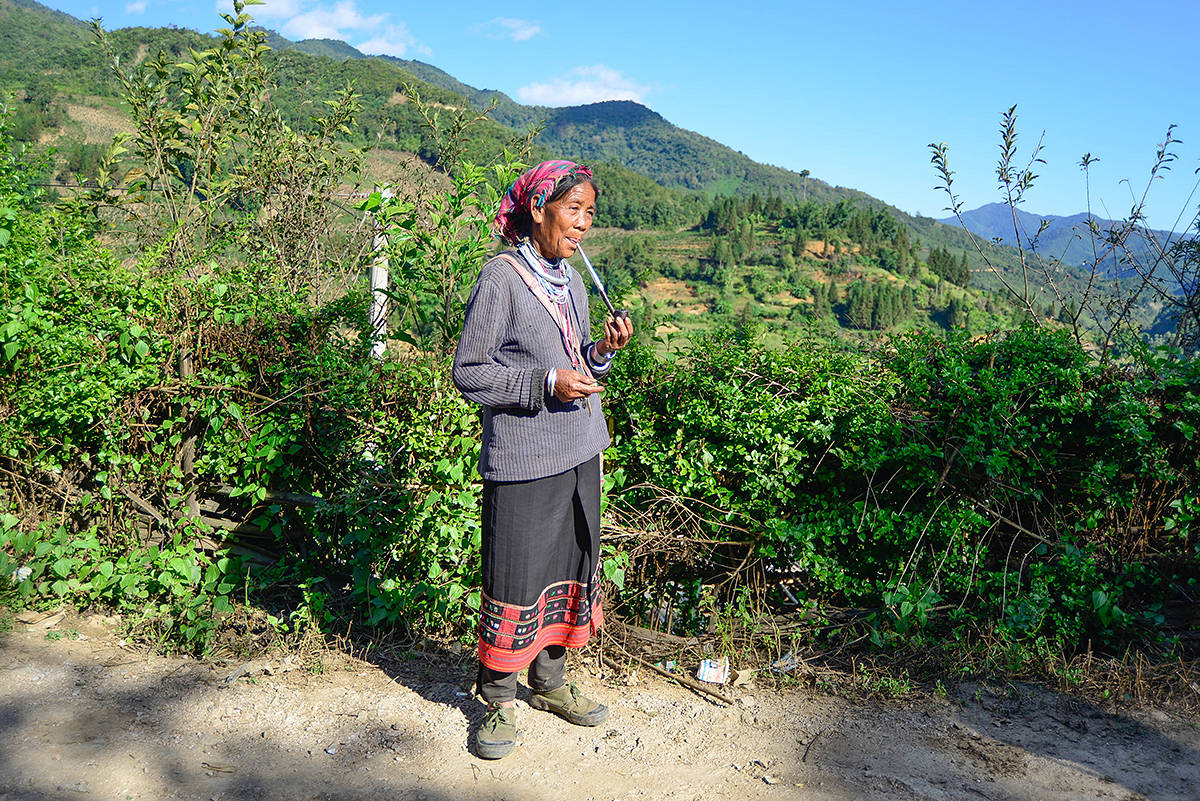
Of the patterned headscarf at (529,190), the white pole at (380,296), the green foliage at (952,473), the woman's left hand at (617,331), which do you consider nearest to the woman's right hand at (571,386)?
the woman's left hand at (617,331)

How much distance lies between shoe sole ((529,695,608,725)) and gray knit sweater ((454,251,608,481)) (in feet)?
3.37

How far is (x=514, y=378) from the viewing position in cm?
255

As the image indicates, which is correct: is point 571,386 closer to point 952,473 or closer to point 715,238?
point 952,473

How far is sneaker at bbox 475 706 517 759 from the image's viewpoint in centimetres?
275

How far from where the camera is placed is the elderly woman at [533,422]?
2.61m

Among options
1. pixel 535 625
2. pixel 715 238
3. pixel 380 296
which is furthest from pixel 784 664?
pixel 715 238

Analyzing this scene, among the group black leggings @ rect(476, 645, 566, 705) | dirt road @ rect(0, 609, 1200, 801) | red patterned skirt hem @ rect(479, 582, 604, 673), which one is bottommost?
dirt road @ rect(0, 609, 1200, 801)

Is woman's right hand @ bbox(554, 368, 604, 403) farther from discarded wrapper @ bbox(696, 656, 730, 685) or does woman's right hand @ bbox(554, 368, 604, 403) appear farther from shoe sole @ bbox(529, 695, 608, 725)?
discarded wrapper @ bbox(696, 656, 730, 685)

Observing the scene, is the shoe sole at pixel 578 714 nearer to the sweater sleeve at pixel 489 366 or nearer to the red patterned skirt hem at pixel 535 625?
Answer: the red patterned skirt hem at pixel 535 625

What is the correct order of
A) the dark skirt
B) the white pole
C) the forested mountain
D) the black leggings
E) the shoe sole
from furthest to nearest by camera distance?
the forested mountain → the white pole → the shoe sole → the black leggings → the dark skirt

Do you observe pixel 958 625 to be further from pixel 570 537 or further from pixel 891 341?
pixel 570 537

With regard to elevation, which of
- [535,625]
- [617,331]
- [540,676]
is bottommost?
[540,676]

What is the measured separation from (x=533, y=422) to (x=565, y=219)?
0.70 metres

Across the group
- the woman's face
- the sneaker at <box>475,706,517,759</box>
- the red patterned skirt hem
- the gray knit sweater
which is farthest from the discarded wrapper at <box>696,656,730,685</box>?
the woman's face
